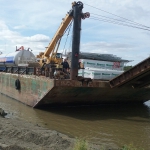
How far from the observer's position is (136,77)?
13.9 m

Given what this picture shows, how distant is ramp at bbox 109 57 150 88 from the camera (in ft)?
41.6

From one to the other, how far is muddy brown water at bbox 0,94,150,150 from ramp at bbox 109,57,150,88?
1.78 meters

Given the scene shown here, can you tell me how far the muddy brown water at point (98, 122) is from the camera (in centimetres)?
946

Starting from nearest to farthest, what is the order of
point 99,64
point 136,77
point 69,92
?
1. point 136,77
2. point 69,92
3. point 99,64

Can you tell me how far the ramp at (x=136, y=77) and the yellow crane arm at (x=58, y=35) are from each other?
5.68 metres

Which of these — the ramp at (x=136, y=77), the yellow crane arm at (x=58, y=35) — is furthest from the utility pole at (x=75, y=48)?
the yellow crane arm at (x=58, y=35)

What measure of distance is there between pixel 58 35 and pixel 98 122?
8.62m

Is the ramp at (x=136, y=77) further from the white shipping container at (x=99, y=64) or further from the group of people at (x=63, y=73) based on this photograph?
the white shipping container at (x=99, y=64)

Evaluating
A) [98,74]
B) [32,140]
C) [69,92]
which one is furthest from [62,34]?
[32,140]

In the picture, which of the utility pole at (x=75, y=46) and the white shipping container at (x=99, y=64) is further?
the white shipping container at (x=99, y=64)

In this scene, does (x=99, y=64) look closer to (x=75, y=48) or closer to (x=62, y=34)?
(x=62, y=34)

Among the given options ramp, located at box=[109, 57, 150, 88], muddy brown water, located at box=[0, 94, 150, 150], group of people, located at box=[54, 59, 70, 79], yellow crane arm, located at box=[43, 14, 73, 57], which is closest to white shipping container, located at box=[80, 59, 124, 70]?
yellow crane arm, located at box=[43, 14, 73, 57]

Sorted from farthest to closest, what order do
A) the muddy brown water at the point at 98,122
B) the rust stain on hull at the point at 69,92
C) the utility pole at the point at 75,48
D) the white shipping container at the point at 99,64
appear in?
the white shipping container at the point at 99,64 → the utility pole at the point at 75,48 → the rust stain on hull at the point at 69,92 → the muddy brown water at the point at 98,122

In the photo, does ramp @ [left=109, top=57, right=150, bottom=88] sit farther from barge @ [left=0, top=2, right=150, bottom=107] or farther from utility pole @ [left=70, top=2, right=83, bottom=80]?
utility pole @ [left=70, top=2, right=83, bottom=80]
